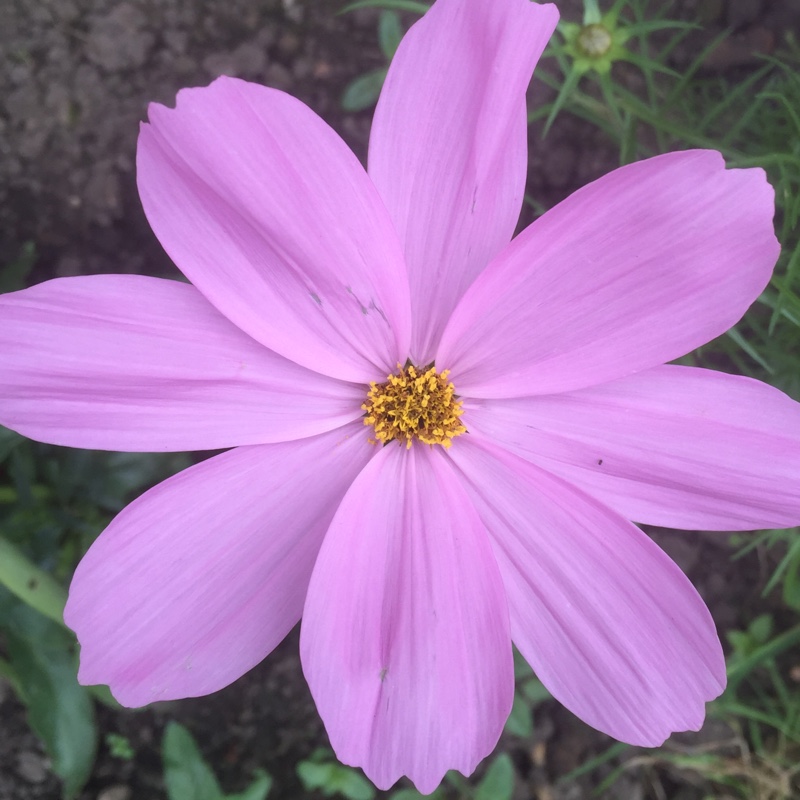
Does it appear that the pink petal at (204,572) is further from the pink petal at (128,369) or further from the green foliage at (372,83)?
the green foliage at (372,83)

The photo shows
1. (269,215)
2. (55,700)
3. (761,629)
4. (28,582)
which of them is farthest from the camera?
(761,629)

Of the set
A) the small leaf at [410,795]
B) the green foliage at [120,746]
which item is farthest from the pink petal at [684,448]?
the green foliage at [120,746]

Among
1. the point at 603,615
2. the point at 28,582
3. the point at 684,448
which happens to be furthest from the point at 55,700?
the point at 684,448

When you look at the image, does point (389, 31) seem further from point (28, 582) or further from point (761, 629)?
point (761, 629)

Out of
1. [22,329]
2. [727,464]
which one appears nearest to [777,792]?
[727,464]

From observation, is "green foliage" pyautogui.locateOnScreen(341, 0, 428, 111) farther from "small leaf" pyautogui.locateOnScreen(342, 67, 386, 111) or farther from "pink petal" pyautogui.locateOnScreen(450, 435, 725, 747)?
"pink petal" pyautogui.locateOnScreen(450, 435, 725, 747)

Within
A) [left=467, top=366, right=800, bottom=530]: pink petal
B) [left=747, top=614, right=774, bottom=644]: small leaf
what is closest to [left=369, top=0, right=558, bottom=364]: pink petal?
[left=467, top=366, right=800, bottom=530]: pink petal
